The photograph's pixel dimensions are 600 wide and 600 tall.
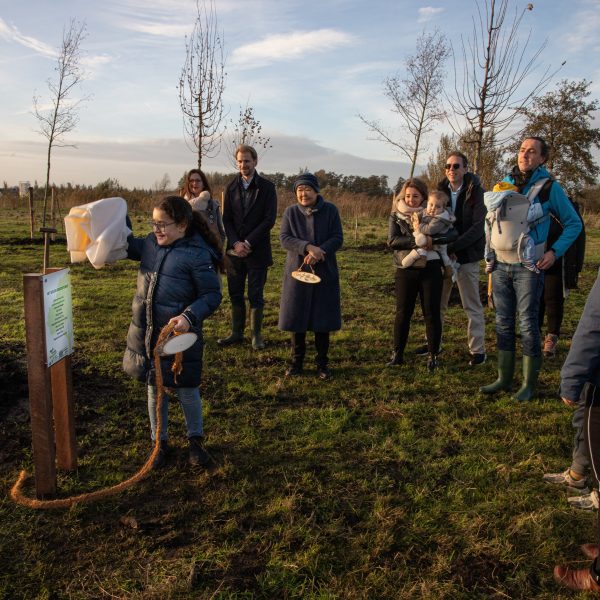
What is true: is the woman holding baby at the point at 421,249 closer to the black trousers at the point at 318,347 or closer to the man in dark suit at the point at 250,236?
the black trousers at the point at 318,347

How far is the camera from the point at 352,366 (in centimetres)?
563

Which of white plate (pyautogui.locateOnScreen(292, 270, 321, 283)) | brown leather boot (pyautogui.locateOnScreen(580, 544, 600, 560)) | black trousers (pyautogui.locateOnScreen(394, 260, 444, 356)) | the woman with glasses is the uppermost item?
the woman with glasses

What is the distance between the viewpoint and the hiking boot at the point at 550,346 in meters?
6.10

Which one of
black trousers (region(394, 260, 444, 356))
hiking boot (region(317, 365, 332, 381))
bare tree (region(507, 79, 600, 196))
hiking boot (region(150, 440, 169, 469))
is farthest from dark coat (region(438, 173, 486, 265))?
bare tree (region(507, 79, 600, 196))

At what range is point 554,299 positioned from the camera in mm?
6391

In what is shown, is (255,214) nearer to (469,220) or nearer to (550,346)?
(469,220)

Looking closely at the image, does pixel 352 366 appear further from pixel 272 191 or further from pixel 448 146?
pixel 448 146

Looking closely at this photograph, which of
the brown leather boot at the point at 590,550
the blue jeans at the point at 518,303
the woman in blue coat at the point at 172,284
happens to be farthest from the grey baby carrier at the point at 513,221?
the woman in blue coat at the point at 172,284

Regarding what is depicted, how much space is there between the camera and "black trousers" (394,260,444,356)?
534 centimetres

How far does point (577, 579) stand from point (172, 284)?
2.68m

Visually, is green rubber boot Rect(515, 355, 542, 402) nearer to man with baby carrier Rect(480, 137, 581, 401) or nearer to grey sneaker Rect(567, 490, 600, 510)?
man with baby carrier Rect(480, 137, 581, 401)

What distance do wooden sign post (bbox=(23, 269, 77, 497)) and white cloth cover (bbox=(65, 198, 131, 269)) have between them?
220 mm

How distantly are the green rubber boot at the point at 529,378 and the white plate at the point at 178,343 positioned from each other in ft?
10.2

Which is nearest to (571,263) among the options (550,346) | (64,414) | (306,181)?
(550,346)
